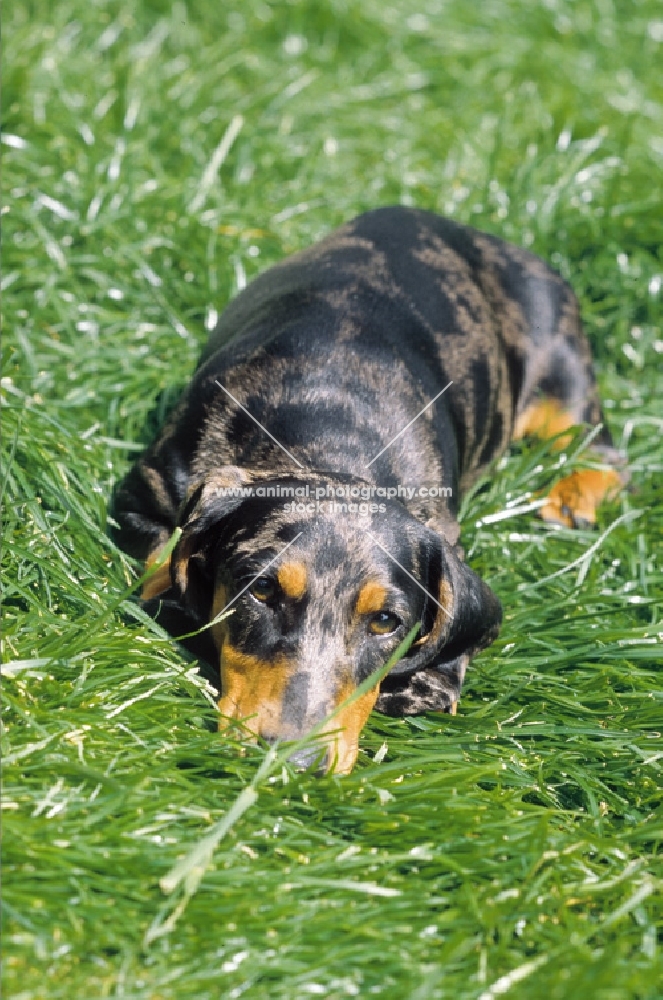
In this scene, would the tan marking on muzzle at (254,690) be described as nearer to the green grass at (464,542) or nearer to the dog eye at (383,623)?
the green grass at (464,542)

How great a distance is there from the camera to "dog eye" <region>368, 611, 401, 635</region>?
4.45m

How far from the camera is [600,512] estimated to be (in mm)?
6516

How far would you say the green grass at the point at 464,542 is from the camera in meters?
3.56

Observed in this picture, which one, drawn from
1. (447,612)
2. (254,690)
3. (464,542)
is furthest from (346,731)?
(464,542)

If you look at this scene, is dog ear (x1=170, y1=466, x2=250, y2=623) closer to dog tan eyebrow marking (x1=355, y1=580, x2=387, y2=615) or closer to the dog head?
the dog head

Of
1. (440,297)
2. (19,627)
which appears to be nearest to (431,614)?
(19,627)

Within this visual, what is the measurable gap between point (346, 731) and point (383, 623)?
444mm

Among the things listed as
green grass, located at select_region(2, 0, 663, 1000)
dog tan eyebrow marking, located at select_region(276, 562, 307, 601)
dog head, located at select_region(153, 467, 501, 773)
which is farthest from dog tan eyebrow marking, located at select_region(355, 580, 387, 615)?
green grass, located at select_region(2, 0, 663, 1000)

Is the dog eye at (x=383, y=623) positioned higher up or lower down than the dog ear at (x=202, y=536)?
lower down

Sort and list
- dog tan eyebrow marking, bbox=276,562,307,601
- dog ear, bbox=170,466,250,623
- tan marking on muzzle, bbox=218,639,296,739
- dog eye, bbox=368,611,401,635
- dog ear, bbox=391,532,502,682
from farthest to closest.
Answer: dog ear, bbox=391,532,502,682 → dog ear, bbox=170,466,250,623 → dog eye, bbox=368,611,401,635 → dog tan eyebrow marking, bbox=276,562,307,601 → tan marking on muzzle, bbox=218,639,296,739

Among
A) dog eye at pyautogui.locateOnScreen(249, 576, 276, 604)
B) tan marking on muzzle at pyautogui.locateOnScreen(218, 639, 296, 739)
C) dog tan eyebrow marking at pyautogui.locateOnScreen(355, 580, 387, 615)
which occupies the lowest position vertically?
tan marking on muzzle at pyautogui.locateOnScreen(218, 639, 296, 739)

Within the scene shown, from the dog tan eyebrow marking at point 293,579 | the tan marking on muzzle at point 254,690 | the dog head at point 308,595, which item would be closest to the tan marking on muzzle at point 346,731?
the dog head at point 308,595

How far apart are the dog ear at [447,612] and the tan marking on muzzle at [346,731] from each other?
1.35 ft

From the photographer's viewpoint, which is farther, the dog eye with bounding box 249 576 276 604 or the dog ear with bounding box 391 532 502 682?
the dog ear with bounding box 391 532 502 682
